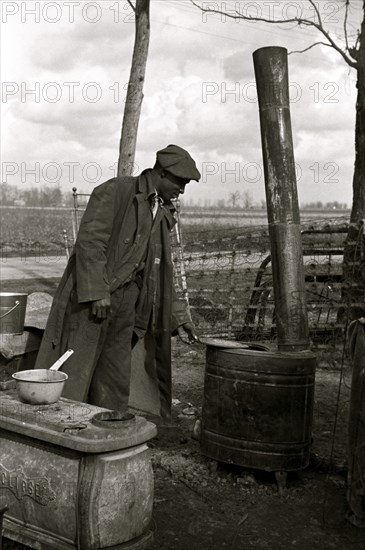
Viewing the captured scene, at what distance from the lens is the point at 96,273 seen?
13.5ft

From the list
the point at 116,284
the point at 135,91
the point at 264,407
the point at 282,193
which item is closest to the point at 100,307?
the point at 116,284

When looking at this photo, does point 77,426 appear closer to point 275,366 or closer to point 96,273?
point 96,273

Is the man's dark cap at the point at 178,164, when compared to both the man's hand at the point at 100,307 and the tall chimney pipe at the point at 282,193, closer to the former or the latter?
the tall chimney pipe at the point at 282,193

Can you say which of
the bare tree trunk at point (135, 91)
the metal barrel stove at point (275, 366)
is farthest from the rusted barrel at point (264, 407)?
the bare tree trunk at point (135, 91)

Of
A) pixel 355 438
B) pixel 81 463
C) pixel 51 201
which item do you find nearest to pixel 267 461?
pixel 355 438

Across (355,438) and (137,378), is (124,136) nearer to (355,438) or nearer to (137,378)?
(137,378)

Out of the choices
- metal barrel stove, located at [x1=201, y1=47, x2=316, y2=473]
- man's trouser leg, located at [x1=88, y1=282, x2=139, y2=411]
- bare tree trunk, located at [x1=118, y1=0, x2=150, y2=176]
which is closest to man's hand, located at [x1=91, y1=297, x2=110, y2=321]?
man's trouser leg, located at [x1=88, y1=282, x2=139, y2=411]

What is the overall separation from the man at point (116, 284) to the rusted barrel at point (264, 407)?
688 millimetres

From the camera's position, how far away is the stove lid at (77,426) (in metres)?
2.90

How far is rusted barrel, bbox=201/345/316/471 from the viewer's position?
404 centimetres

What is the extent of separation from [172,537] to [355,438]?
1190mm

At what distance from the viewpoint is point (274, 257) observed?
441 centimetres

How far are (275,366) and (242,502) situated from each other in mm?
879

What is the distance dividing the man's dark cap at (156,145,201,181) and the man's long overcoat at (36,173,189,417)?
0.70 feet
